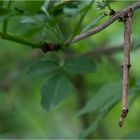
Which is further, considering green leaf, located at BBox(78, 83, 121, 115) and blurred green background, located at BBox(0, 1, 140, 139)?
blurred green background, located at BBox(0, 1, 140, 139)

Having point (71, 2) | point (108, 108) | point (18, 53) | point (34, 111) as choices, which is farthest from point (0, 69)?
point (108, 108)

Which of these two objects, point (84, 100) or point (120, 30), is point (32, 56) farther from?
point (120, 30)

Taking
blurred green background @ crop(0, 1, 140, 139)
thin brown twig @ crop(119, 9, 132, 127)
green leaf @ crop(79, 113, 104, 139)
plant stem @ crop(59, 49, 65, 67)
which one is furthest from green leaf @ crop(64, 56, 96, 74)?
blurred green background @ crop(0, 1, 140, 139)

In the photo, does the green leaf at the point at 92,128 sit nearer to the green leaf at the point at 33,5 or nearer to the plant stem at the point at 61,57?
the plant stem at the point at 61,57

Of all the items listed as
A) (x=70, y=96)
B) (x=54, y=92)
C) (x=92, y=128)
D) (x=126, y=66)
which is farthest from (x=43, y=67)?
(x=70, y=96)

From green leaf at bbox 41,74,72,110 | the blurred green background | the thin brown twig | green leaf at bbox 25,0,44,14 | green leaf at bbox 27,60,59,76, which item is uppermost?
green leaf at bbox 25,0,44,14

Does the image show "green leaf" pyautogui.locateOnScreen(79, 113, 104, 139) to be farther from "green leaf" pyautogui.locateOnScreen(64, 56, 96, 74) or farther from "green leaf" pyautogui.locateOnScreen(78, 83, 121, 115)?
"green leaf" pyautogui.locateOnScreen(64, 56, 96, 74)
